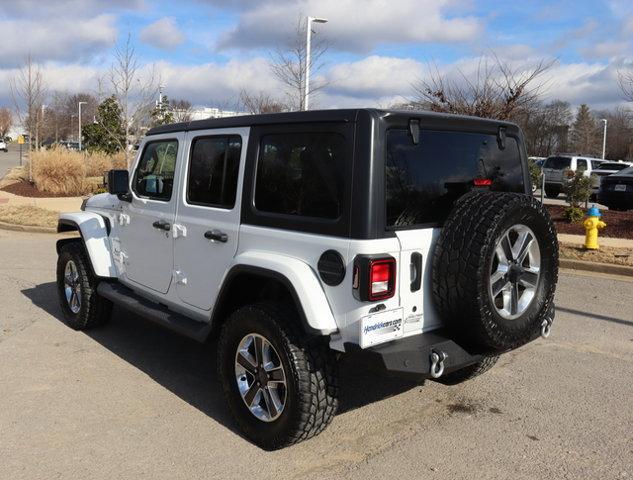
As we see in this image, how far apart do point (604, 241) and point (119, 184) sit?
8904 mm

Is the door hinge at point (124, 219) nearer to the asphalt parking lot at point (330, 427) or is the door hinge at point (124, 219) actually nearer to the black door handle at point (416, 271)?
the asphalt parking lot at point (330, 427)

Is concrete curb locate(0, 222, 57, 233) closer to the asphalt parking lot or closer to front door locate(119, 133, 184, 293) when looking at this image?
the asphalt parking lot

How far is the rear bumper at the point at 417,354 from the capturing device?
10.1 feet

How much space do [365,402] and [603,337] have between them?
282 cm

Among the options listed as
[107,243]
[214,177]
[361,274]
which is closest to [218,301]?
[214,177]

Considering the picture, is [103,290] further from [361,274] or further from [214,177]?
[361,274]

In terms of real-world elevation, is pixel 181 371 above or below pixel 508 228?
below

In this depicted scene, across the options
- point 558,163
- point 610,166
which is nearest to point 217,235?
point 558,163

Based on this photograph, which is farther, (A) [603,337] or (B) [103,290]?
(A) [603,337]

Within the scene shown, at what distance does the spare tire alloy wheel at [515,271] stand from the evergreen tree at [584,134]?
56540 millimetres

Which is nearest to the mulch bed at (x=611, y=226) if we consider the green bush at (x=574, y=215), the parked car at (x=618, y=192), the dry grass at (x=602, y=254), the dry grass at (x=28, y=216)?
the green bush at (x=574, y=215)

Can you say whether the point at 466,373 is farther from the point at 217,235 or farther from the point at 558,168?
the point at 558,168

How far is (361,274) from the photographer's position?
3.04 meters

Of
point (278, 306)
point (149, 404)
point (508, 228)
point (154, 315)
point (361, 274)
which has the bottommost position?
point (149, 404)
